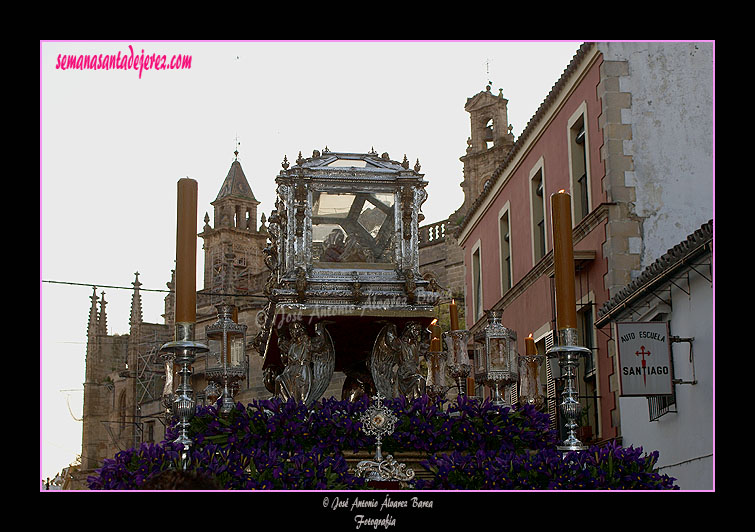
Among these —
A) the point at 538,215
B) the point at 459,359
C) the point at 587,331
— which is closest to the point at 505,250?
the point at 538,215

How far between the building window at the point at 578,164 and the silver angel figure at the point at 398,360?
365 inches

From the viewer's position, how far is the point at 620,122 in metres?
16.1

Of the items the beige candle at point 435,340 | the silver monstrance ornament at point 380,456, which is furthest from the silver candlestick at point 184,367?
the beige candle at point 435,340

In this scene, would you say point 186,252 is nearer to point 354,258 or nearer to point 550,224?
point 354,258

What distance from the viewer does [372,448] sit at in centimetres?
688

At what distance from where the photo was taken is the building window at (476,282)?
2517 centimetres

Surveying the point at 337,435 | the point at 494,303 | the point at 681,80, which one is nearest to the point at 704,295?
the point at 681,80

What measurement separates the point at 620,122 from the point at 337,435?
10.5 meters

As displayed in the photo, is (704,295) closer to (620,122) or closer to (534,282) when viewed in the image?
(620,122)

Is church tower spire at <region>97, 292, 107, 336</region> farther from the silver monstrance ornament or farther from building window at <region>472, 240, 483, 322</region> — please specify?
the silver monstrance ornament

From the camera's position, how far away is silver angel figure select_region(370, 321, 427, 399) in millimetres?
8664

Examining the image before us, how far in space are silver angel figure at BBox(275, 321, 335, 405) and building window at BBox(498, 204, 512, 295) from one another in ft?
45.1

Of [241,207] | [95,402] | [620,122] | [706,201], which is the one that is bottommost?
[95,402]

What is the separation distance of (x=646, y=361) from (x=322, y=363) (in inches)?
206
